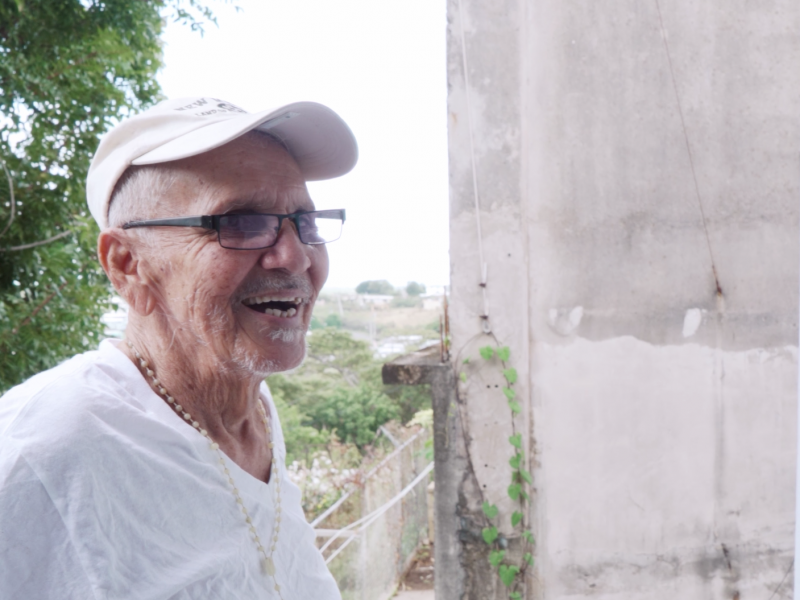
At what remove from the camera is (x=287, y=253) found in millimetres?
920

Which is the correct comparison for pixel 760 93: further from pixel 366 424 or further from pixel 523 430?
pixel 366 424

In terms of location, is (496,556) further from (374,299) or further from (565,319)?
(374,299)

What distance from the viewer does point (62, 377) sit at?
832 millimetres

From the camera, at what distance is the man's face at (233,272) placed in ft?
2.93

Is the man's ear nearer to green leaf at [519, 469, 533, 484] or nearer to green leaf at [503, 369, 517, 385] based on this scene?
green leaf at [503, 369, 517, 385]

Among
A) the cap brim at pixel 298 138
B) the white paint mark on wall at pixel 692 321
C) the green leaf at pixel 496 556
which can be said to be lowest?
the green leaf at pixel 496 556

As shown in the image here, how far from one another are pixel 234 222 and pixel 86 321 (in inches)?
59.9

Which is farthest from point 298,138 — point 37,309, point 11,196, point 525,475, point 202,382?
point 525,475

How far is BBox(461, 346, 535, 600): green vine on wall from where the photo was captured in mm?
2230

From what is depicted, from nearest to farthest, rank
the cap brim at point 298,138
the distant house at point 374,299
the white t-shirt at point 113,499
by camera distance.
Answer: the white t-shirt at point 113,499, the cap brim at point 298,138, the distant house at point 374,299

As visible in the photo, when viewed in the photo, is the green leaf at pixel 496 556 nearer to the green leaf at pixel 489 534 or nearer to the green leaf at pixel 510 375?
the green leaf at pixel 489 534

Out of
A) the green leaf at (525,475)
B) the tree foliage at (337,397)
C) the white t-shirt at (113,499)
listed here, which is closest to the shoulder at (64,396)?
the white t-shirt at (113,499)

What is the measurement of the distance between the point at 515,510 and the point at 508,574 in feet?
0.68

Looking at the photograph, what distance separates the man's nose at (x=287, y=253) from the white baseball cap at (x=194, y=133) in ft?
0.48
